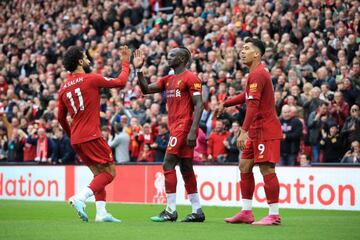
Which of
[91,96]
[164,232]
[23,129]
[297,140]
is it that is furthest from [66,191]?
[164,232]

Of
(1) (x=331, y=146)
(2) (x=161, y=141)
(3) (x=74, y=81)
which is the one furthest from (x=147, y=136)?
(3) (x=74, y=81)

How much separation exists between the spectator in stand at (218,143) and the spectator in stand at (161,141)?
1.35 m

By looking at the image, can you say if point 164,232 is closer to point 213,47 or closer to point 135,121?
point 135,121

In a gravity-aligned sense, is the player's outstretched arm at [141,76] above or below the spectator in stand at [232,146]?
above

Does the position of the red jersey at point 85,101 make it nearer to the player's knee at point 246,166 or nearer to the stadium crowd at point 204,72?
the player's knee at point 246,166

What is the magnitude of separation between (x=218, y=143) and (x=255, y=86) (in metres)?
9.70

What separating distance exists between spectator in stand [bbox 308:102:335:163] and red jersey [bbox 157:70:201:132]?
7437 millimetres

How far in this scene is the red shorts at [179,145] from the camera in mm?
13117

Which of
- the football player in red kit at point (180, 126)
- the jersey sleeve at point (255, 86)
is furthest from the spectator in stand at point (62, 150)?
the jersey sleeve at point (255, 86)

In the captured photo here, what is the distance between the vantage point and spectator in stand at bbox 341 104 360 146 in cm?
1950

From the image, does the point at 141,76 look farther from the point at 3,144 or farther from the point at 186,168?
the point at 3,144

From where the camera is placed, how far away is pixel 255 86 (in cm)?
1242

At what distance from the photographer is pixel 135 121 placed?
24.2 metres

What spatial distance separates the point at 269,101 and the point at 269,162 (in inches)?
36.0
